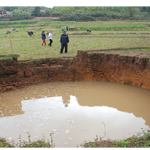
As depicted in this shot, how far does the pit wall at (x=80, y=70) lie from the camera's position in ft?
27.9

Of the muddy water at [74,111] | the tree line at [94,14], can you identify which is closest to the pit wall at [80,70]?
the muddy water at [74,111]

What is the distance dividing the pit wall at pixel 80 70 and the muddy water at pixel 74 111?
0.36 m

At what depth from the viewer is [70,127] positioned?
5.56 m

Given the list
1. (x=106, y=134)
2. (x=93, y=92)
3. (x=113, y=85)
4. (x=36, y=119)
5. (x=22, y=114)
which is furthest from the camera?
(x=113, y=85)

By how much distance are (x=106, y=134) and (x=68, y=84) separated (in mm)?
4222

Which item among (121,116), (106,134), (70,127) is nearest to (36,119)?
(70,127)

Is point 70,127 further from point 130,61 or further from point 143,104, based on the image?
point 130,61

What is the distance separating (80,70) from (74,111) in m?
3.21

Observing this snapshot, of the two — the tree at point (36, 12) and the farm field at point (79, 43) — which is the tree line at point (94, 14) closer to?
the tree at point (36, 12)

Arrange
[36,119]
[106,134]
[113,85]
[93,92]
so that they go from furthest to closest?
[113,85] < [93,92] < [36,119] < [106,134]

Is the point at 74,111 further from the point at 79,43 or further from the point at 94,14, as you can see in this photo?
the point at 94,14

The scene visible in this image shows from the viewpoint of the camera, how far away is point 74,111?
6.71m

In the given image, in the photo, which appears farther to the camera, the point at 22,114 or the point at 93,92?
the point at 93,92

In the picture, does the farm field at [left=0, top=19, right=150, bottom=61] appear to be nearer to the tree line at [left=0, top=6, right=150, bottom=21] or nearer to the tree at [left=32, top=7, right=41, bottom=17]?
the tree line at [left=0, top=6, right=150, bottom=21]
